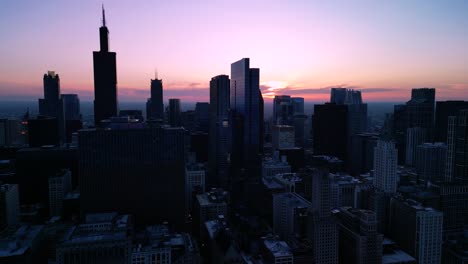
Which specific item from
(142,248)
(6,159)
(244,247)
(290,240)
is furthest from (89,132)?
(6,159)

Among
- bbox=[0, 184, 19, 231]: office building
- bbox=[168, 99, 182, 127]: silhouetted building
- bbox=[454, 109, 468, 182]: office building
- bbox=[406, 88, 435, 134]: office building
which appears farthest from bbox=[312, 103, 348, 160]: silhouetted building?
bbox=[0, 184, 19, 231]: office building

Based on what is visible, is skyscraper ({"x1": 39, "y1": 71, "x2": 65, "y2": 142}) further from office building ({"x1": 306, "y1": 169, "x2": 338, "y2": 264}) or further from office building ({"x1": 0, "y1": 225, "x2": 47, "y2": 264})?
office building ({"x1": 306, "y1": 169, "x2": 338, "y2": 264})

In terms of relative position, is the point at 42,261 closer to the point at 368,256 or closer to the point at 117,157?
the point at 117,157

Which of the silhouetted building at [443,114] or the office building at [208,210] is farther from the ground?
the silhouetted building at [443,114]

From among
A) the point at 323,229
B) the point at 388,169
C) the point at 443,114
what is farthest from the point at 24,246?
the point at 443,114

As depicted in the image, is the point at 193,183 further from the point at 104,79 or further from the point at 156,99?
the point at 156,99

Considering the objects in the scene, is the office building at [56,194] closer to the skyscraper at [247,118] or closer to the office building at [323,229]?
the skyscraper at [247,118]

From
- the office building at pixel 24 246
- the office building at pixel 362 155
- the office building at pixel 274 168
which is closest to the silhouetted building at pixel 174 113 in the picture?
the office building at pixel 274 168
